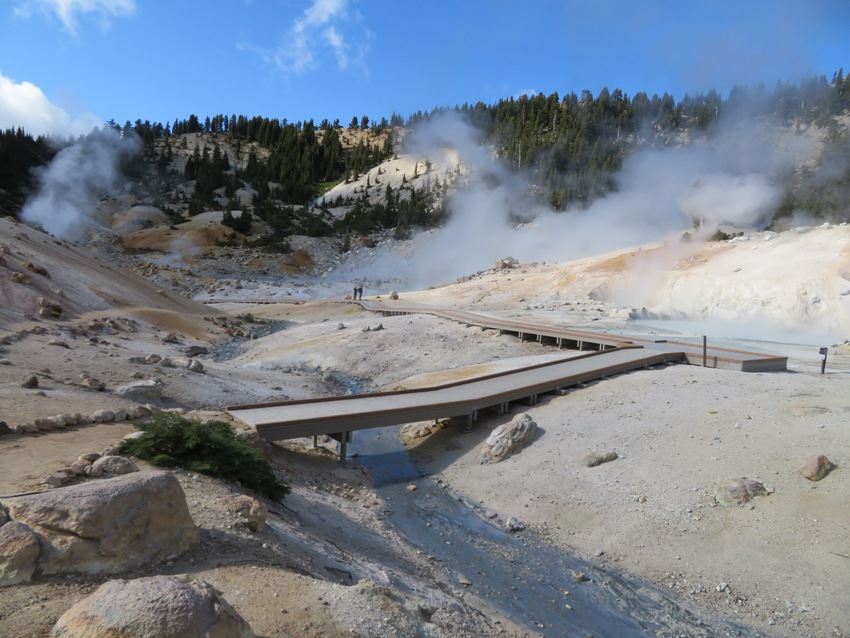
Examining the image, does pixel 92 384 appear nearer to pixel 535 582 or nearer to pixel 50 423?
pixel 50 423

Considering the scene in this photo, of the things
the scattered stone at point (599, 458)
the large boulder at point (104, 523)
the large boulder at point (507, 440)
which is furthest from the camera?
the large boulder at point (507, 440)

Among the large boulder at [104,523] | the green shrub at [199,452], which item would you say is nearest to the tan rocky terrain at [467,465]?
the large boulder at [104,523]

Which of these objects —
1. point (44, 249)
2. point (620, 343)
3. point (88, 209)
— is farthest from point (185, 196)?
point (620, 343)

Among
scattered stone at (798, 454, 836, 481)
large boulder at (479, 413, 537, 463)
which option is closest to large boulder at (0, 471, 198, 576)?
large boulder at (479, 413, 537, 463)

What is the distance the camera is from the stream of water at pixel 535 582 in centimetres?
723

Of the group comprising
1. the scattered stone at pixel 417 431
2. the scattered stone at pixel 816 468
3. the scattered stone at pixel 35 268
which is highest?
the scattered stone at pixel 35 268

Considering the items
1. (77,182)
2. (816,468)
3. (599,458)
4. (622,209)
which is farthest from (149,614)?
(77,182)

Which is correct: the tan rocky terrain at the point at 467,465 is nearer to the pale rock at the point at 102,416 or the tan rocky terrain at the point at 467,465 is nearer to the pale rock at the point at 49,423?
the pale rock at the point at 49,423

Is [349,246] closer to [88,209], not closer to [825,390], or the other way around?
[88,209]

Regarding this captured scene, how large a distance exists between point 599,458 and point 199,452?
747 cm

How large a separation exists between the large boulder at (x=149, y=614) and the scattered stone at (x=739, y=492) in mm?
8355

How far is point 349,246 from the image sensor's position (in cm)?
6512

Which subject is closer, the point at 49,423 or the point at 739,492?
the point at 49,423

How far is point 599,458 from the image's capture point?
11477 mm
